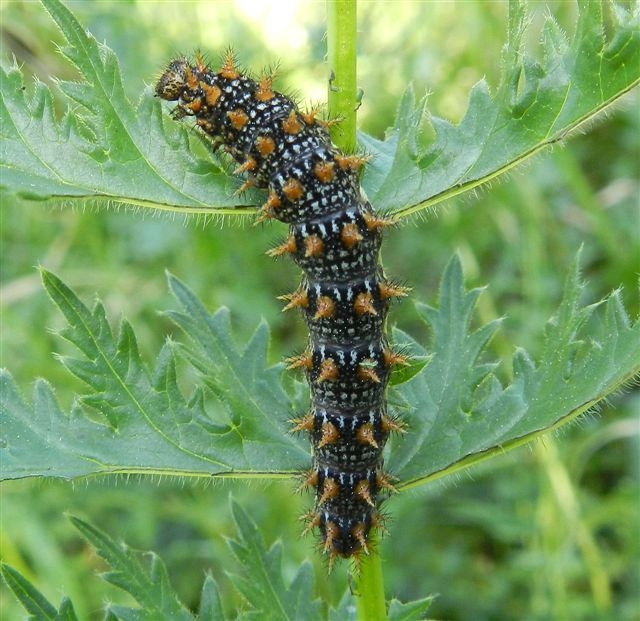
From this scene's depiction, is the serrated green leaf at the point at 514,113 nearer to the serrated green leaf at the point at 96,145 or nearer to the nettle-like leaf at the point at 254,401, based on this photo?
the nettle-like leaf at the point at 254,401

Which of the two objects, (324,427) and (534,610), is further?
(534,610)

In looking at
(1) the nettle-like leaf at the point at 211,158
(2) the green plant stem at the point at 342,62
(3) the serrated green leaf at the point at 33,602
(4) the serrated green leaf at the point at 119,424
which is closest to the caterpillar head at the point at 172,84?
(1) the nettle-like leaf at the point at 211,158

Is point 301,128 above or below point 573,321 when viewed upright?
above

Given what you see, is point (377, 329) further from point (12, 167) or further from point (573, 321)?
point (12, 167)

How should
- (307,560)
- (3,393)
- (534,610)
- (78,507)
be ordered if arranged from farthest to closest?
1. (78,507)
2. (534,610)
3. (307,560)
4. (3,393)

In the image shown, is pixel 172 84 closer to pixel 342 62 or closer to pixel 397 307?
pixel 342 62

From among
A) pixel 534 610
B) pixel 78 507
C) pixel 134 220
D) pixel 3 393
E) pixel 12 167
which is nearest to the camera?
pixel 12 167

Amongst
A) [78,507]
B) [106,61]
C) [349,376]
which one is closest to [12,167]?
[106,61]
